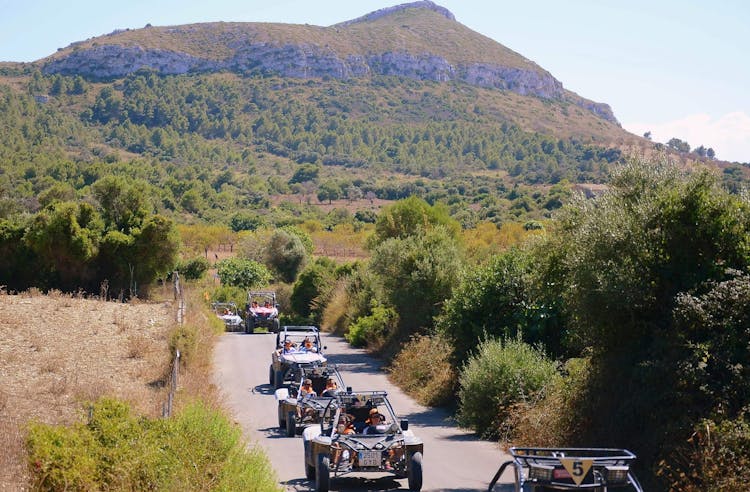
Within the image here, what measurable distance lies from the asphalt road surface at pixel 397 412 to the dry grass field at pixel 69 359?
2340mm

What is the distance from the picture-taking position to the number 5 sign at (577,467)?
9156 mm

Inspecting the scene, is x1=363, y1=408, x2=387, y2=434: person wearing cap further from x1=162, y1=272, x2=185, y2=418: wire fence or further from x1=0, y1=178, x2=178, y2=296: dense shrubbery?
x1=0, y1=178, x2=178, y2=296: dense shrubbery

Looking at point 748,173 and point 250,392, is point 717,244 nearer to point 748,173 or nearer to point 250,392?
point 250,392

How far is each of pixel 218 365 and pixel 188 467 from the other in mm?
21809

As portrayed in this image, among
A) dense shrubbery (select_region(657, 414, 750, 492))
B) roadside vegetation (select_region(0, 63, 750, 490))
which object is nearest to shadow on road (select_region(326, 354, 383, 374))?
roadside vegetation (select_region(0, 63, 750, 490))

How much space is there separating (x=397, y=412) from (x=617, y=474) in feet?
45.6

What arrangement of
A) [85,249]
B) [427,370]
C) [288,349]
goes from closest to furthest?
[288,349] < [427,370] < [85,249]

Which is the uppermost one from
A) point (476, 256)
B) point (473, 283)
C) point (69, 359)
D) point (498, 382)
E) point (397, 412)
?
point (473, 283)

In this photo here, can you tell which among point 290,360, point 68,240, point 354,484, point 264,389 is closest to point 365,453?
point 354,484

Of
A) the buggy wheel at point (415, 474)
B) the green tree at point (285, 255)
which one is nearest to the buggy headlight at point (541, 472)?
the buggy wheel at point (415, 474)

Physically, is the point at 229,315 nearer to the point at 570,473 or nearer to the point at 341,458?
the point at 341,458

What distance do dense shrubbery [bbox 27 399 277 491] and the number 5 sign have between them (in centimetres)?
377

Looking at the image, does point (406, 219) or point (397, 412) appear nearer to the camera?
point (397, 412)

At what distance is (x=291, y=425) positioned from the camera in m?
19.0
